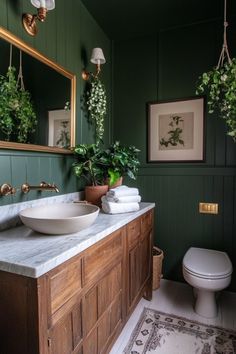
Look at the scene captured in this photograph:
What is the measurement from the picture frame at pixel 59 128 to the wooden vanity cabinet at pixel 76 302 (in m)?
0.77

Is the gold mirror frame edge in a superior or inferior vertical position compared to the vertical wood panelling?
inferior

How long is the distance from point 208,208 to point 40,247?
168cm

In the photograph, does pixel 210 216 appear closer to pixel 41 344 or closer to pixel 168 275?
pixel 168 275

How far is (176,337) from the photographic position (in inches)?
62.7

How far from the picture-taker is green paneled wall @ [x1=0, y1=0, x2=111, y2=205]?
1257 mm

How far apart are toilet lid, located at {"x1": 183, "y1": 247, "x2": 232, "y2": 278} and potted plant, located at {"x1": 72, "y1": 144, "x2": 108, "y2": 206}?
2.96 ft

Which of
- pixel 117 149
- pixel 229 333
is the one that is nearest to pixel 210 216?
pixel 229 333

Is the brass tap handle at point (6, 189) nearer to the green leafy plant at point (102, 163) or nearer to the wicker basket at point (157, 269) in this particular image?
the green leafy plant at point (102, 163)

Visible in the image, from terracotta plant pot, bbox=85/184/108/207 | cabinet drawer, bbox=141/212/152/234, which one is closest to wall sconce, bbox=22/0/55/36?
terracotta plant pot, bbox=85/184/108/207

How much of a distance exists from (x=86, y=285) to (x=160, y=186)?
1.44 metres

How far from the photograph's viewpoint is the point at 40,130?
145 cm

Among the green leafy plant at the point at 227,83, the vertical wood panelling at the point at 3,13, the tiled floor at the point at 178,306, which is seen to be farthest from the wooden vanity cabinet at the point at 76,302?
the vertical wood panelling at the point at 3,13

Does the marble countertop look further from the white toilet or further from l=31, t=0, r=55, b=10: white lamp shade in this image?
l=31, t=0, r=55, b=10: white lamp shade

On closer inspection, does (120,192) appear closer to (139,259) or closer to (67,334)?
(139,259)
